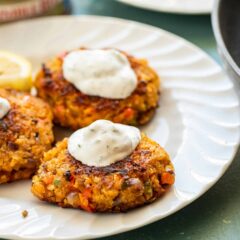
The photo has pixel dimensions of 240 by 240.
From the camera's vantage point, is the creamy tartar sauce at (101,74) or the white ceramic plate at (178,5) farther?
the white ceramic plate at (178,5)

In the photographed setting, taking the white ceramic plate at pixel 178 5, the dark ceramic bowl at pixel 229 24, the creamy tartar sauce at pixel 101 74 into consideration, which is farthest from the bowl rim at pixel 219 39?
the white ceramic plate at pixel 178 5

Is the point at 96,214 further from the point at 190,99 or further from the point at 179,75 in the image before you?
the point at 179,75

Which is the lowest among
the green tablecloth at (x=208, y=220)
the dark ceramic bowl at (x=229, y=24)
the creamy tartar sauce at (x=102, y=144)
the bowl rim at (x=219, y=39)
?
the green tablecloth at (x=208, y=220)

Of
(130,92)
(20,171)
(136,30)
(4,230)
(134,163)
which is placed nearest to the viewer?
(4,230)

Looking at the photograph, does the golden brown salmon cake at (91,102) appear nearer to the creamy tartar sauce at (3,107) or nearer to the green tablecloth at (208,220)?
the creamy tartar sauce at (3,107)

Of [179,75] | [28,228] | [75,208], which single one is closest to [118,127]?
[75,208]

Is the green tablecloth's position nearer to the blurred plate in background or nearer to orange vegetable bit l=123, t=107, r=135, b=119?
orange vegetable bit l=123, t=107, r=135, b=119

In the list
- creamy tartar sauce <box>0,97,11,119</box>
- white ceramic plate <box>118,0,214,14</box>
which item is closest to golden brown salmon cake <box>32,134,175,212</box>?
creamy tartar sauce <box>0,97,11,119</box>
